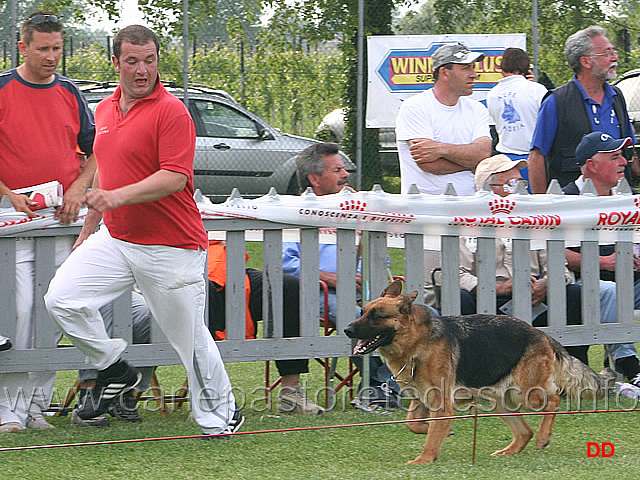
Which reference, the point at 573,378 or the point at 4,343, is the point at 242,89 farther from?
the point at 573,378

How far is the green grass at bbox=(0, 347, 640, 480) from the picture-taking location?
461 centimetres

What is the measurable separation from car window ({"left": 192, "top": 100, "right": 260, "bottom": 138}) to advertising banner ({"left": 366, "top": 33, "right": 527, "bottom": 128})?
263cm

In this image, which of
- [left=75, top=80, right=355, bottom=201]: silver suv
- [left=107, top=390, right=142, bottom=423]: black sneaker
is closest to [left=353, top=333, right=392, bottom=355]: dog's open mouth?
[left=107, top=390, right=142, bottom=423]: black sneaker

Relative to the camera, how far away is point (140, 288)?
5.04m

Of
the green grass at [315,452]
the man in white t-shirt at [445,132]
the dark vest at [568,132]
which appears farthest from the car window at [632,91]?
the green grass at [315,452]

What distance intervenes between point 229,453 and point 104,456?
567mm

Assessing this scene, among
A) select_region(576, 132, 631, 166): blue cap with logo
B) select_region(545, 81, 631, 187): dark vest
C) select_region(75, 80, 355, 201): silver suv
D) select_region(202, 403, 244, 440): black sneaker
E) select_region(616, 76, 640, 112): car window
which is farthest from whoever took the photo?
select_region(616, 76, 640, 112): car window

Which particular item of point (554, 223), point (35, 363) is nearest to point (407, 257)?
point (554, 223)

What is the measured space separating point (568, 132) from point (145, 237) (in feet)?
10.1

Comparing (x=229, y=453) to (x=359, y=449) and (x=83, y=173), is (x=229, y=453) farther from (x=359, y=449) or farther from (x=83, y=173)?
(x=83, y=173)

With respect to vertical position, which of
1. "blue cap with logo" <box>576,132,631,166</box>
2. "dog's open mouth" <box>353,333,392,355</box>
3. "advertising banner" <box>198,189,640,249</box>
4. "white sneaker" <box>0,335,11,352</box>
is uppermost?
"blue cap with logo" <box>576,132,631,166</box>

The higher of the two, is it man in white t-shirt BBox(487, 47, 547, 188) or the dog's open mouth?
man in white t-shirt BBox(487, 47, 547, 188)

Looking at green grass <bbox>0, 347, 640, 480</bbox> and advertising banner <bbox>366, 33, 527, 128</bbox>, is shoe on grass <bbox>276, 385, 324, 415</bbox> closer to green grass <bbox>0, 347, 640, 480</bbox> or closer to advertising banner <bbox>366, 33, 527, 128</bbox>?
green grass <bbox>0, 347, 640, 480</bbox>

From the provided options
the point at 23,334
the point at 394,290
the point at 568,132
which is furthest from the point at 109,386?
the point at 568,132
